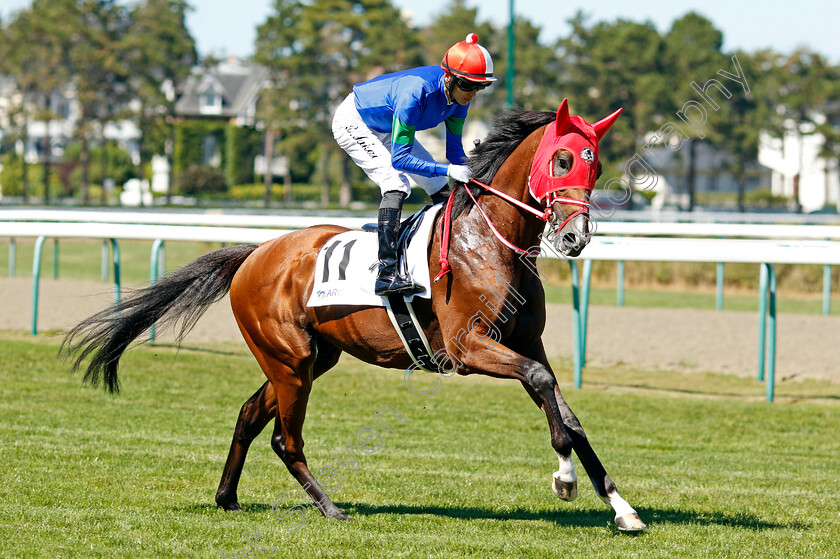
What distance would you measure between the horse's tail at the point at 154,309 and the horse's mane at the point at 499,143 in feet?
4.64

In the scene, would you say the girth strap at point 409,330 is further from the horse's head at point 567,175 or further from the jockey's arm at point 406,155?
the horse's head at point 567,175

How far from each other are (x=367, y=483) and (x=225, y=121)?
5676 centimetres

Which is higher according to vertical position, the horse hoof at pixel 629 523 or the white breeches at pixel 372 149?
the white breeches at pixel 372 149

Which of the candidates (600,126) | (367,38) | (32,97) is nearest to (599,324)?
(600,126)

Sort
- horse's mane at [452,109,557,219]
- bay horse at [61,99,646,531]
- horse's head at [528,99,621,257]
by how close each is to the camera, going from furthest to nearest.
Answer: horse's mane at [452,109,557,219]
bay horse at [61,99,646,531]
horse's head at [528,99,621,257]

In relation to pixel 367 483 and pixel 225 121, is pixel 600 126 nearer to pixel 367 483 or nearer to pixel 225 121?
pixel 367 483

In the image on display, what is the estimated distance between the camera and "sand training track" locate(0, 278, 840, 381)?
9.53 metres

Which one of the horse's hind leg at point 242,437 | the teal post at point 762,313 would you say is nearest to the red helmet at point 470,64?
the horse's hind leg at point 242,437

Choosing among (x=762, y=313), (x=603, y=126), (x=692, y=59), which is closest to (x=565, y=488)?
(x=603, y=126)

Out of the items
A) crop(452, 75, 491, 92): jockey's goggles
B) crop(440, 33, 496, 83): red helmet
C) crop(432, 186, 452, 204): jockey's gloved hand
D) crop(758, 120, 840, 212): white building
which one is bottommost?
crop(432, 186, 452, 204): jockey's gloved hand

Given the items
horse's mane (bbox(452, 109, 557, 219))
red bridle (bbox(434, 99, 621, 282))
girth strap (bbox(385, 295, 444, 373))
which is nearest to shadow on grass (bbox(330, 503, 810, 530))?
girth strap (bbox(385, 295, 444, 373))

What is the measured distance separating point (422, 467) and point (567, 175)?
7.50 ft

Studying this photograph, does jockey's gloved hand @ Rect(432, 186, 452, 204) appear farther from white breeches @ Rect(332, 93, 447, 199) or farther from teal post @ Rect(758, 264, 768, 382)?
teal post @ Rect(758, 264, 768, 382)

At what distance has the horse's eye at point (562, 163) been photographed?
406 centimetres
